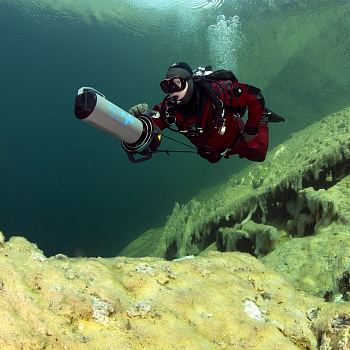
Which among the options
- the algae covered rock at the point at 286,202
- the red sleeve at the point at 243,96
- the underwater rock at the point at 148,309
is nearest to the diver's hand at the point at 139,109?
the red sleeve at the point at 243,96

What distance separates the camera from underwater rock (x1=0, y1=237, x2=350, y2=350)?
1461mm

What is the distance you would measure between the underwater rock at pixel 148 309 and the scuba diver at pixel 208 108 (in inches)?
80.2

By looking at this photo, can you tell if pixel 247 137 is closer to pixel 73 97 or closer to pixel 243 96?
pixel 243 96

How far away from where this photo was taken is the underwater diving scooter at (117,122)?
6.85ft

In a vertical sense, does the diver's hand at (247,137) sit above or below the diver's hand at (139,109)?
above

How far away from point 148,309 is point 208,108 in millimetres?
2913

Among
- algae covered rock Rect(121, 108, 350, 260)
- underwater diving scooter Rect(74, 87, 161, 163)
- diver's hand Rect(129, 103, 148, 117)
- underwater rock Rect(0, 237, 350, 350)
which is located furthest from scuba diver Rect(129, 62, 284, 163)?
underwater rock Rect(0, 237, 350, 350)

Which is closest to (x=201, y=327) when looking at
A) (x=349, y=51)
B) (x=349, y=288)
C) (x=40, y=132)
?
(x=349, y=288)

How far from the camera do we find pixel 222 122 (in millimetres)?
3514

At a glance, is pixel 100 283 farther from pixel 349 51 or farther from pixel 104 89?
pixel 104 89

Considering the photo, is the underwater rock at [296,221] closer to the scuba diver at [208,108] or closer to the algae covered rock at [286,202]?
the algae covered rock at [286,202]

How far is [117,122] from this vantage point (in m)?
2.35

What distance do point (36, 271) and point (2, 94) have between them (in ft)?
404

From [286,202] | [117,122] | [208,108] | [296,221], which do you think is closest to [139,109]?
[117,122]
